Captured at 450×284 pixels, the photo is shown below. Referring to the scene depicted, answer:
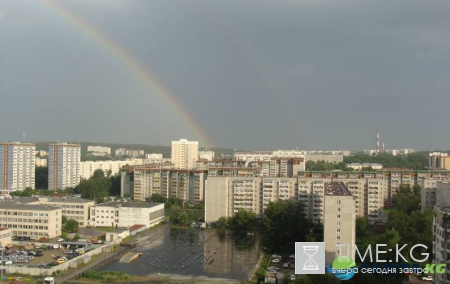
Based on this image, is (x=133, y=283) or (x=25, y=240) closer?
(x=133, y=283)

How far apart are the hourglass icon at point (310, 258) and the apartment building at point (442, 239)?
1.61 m

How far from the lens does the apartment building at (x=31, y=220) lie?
12.7m

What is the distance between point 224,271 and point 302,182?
6.15m

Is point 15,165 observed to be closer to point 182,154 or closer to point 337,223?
point 182,154

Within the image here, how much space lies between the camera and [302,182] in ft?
49.4

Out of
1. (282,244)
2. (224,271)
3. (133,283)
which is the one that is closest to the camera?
(133,283)

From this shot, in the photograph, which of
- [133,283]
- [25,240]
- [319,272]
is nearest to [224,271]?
[133,283]

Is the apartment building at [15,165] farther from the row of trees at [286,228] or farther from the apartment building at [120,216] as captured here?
the row of trees at [286,228]

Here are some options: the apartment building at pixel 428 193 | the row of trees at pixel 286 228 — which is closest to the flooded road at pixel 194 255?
the row of trees at pixel 286 228

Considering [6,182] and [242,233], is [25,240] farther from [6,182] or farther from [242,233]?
[6,182]

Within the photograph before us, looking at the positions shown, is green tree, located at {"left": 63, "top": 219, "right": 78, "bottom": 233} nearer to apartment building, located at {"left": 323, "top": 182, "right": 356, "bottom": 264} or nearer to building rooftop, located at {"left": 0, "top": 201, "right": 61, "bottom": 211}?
building rooftop, located at {"left": 0, "top": 201, "right": 61, "bottom": 211}

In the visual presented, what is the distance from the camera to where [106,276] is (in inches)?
352

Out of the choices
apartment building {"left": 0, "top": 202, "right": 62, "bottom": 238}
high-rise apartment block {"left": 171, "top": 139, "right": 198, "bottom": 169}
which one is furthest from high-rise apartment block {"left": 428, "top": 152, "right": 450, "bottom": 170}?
apartment building {"left": 0, "top": 202, "right": 62, "bottom": 238}

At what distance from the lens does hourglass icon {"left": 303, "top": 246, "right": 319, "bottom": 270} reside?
6966 mm
